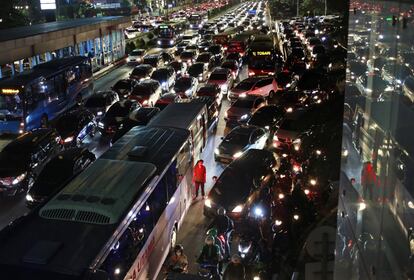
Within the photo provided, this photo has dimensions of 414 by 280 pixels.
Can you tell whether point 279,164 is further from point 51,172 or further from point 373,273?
point 373,273

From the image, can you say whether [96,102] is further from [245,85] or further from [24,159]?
A: [24,159]

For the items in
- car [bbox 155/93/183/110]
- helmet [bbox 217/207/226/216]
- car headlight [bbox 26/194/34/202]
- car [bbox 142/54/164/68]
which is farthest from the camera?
car [bbox 142/54/164/68]

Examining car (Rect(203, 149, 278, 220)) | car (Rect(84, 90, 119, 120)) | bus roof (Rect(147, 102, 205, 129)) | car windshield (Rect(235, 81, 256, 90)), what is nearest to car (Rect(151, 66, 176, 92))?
car windshield (Rect(235, 81, 256, 90))

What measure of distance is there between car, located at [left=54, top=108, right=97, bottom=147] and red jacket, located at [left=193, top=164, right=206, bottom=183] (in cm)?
667

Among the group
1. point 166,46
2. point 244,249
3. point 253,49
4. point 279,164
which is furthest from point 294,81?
point 166,46

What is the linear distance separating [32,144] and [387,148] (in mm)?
15425

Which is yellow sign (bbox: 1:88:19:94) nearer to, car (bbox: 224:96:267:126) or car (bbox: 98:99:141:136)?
car (bbox: 98:99:141:136)

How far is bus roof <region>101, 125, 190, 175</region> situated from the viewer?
38.0ft

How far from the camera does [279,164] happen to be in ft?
50.5

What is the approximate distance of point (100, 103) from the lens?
78.1 feet

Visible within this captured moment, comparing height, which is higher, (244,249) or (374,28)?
(374,28)

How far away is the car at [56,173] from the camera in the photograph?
14.0m

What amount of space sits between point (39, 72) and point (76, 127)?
200 inches

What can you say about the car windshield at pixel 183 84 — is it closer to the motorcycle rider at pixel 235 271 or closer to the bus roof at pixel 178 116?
the bus roof at pixel 178 116
